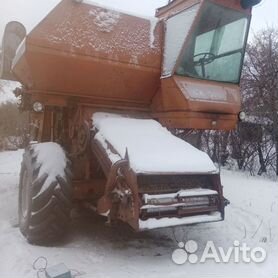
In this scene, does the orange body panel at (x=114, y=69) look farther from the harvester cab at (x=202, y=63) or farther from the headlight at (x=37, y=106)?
the headlight at (x=37, y=106)

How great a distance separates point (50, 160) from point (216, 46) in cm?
252

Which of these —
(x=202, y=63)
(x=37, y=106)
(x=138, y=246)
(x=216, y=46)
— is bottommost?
(x=138, y=246)

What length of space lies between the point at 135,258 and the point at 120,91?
215 cm

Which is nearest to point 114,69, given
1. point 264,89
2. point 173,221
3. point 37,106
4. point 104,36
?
point 104,36

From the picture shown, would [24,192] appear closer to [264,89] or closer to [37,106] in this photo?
[37,106]

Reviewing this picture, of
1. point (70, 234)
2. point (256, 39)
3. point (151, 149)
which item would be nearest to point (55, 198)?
point (70, 234)

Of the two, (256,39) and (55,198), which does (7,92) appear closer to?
(256,39)

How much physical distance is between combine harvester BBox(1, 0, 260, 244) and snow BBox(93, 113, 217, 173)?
1cm

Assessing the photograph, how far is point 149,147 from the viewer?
406cm

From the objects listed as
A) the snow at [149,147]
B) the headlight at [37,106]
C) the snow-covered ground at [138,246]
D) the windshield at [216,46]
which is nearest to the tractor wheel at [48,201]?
the snow-covered ground at [138,246]

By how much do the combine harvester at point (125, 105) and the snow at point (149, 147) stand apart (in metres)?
0.01

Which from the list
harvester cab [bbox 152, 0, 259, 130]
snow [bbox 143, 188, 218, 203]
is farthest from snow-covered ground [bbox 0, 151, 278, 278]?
harvester cab [bbox 152, 0, 259, 130]

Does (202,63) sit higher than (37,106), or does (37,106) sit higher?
(202,63)

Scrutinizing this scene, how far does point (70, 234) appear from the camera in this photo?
4.47 m
